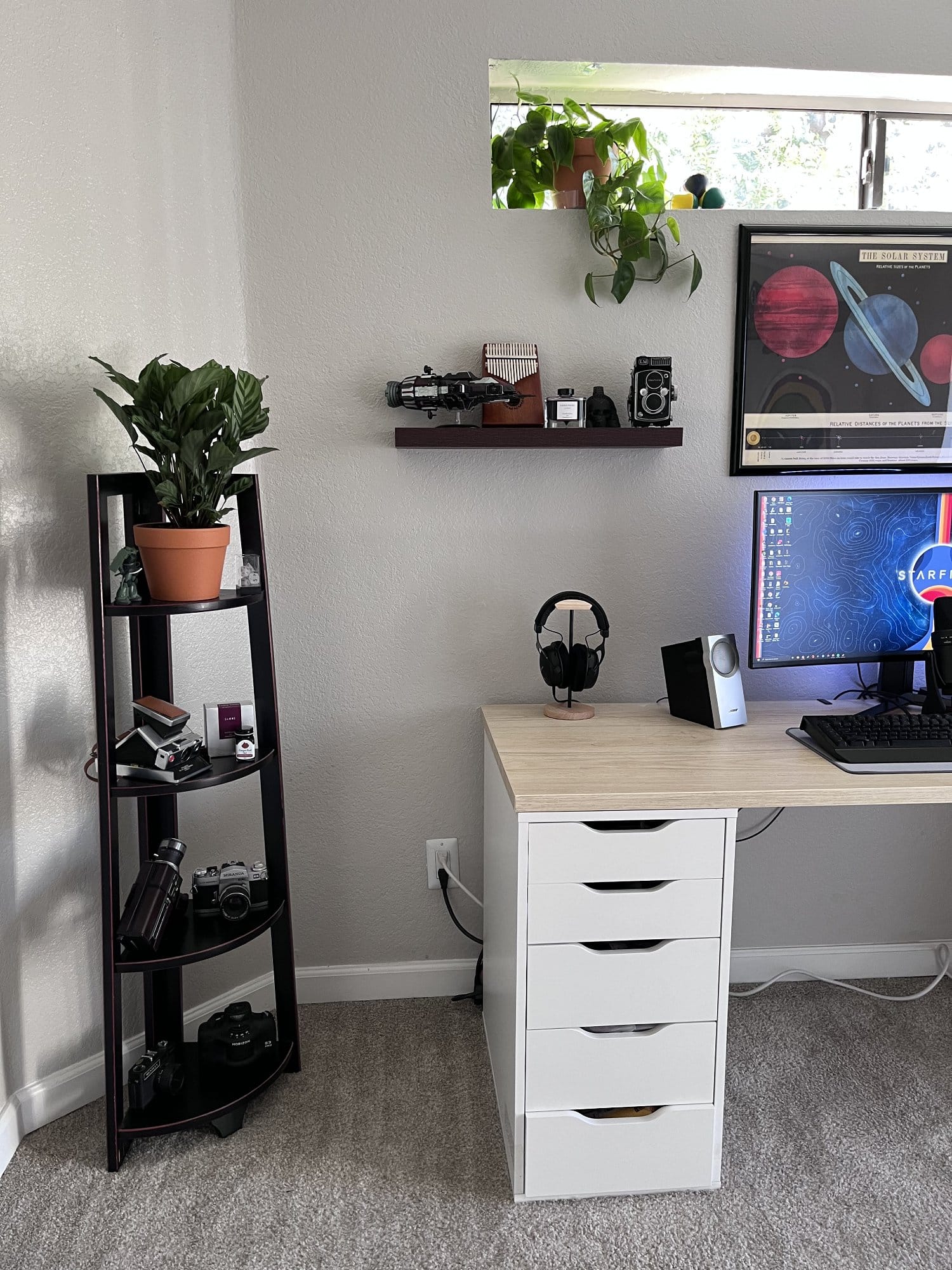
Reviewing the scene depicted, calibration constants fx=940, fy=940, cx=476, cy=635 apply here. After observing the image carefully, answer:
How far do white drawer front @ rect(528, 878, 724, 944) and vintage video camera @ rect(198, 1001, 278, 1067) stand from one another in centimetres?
71

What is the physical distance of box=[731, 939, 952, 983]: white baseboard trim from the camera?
7.87ft

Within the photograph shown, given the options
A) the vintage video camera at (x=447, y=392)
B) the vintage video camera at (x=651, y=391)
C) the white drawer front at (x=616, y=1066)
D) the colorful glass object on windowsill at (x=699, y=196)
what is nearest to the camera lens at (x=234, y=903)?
the white drawer front at (x=616, y=1066)

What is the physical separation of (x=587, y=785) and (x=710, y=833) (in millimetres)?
225

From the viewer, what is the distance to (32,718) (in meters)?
1.75

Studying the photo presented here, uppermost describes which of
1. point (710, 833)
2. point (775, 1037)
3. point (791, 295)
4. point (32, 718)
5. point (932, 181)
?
point (932, 181)

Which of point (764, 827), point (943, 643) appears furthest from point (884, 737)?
point (764, 827)

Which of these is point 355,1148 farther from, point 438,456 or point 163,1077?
point 438,456

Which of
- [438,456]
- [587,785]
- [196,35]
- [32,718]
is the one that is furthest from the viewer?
[438,456]

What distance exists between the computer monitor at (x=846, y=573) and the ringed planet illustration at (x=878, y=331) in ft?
1.20

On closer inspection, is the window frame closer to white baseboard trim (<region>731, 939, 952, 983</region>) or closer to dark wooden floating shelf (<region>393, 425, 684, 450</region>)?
dark wooden floating shelf (<region>393, 425, 684, 450</region>)

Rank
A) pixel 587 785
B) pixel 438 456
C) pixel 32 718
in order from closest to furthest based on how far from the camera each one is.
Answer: pixel 587 785 → pixel 32 718 → pixel 438 456

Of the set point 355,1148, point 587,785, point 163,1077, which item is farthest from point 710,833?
point 163,1077

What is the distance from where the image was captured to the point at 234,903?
72.7 inches

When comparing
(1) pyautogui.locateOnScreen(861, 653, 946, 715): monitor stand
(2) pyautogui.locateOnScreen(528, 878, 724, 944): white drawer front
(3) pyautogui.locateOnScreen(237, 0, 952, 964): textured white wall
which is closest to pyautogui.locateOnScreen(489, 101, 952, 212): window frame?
(3) pyautogui.locateOnScreen(237, 0, 952, 964): textured white wall
